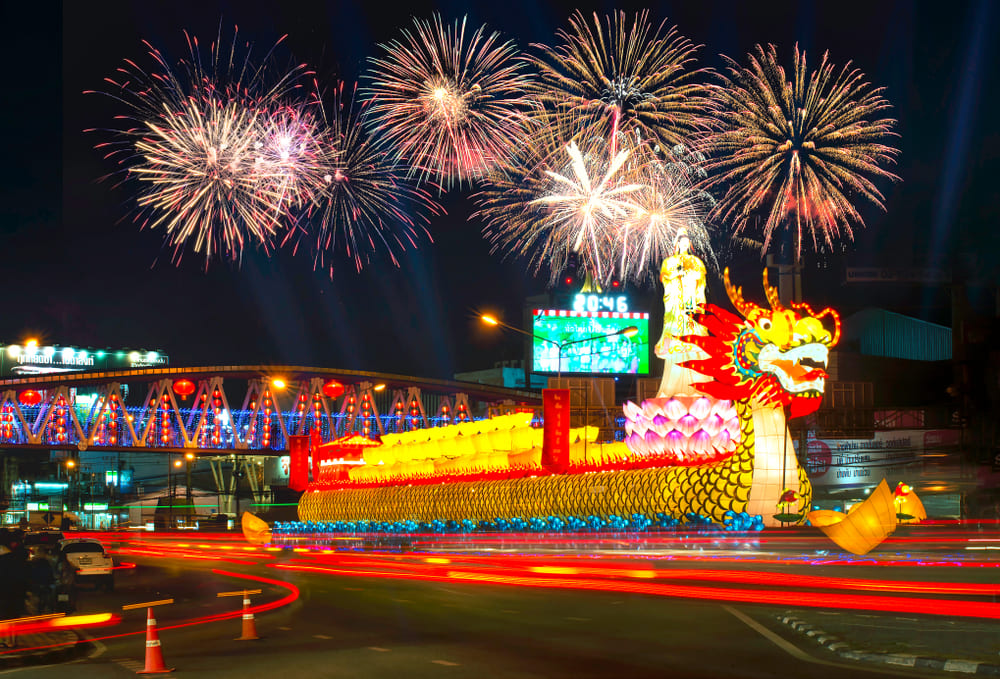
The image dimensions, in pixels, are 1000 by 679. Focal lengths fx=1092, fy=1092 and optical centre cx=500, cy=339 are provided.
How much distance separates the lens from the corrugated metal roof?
207 ft

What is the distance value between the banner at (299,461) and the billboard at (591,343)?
15.7 meters

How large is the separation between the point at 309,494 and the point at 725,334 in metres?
42.9

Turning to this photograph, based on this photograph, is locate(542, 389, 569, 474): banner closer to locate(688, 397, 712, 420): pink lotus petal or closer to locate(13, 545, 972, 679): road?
locate(688, 397, 712, 420): pink lotus petal

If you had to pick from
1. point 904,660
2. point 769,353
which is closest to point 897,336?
point 769,353

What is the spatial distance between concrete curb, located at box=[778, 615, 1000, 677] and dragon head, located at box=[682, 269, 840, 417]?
14.5 metres

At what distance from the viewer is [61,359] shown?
125 metres

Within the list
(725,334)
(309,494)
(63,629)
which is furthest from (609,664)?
(309,494)

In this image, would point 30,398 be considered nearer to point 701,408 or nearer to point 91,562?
point 91,562

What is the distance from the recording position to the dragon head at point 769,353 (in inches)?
1131

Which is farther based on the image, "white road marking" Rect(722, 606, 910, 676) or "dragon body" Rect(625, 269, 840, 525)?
"dragon body" Rect(625, 269, 840, 525)

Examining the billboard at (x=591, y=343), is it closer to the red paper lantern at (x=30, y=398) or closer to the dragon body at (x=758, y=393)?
the red paper lantern at (x=30, y=398)

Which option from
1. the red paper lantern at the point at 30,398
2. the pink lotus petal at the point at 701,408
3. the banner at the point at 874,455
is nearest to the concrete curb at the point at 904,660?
the pink lotus petal at the point at 701,408

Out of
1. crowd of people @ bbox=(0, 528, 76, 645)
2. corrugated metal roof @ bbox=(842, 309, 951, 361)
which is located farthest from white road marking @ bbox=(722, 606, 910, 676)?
corrugated metal roof @ bbox=(842, 309, 951, 361)

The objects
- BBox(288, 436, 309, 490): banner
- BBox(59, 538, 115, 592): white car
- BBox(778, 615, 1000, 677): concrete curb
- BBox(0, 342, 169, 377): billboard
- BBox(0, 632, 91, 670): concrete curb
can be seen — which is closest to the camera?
BBox(778, 615, 1000, 677): concrete curb
